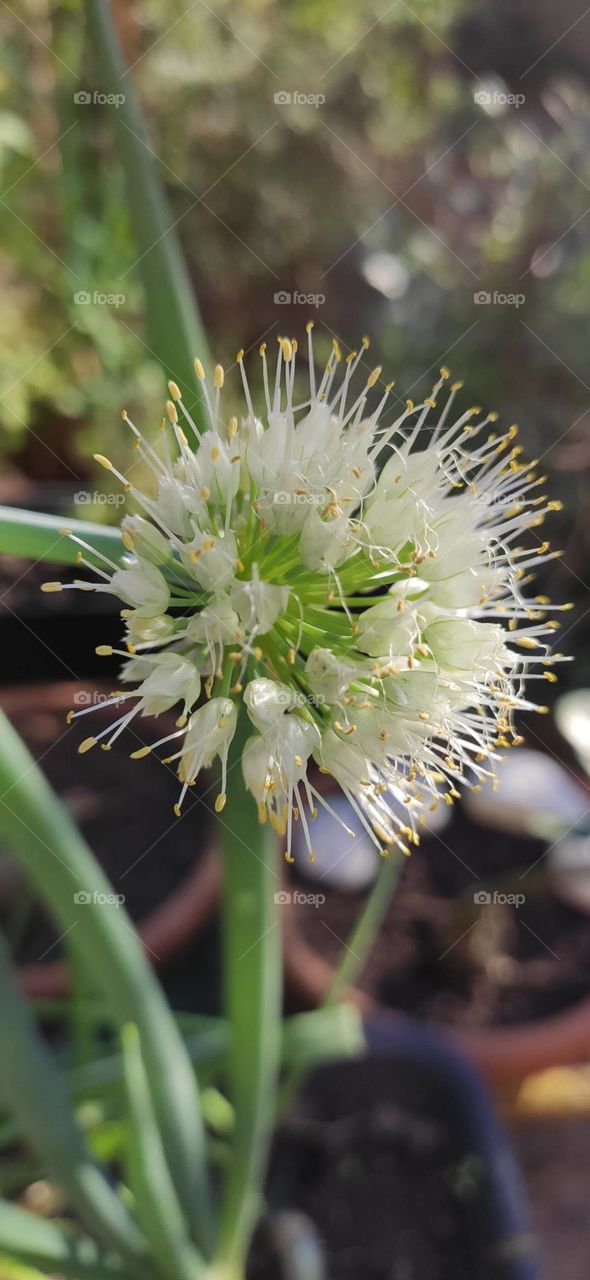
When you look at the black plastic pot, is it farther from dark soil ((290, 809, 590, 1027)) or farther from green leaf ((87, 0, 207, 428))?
green leaf ((87, 0, 207, 428))

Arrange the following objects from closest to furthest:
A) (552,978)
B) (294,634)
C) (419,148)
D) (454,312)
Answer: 1. (294,634)
2. (552,978)
3. (454,312)
4. (419,148)

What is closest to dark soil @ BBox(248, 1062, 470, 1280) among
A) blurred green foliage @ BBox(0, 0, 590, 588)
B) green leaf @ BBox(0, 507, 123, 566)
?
green leaf @ BBox(0, 507, 123, 566)

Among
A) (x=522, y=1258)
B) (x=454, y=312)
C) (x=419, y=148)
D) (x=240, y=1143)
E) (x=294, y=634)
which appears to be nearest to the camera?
(x=294, y=634)

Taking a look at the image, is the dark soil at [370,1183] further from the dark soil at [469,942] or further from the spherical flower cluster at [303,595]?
the spherical flower cluster at [303,595]

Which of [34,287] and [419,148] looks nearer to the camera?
[34,287]

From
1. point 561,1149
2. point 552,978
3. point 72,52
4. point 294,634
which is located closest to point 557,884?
point 552,978

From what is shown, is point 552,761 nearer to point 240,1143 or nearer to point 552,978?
point 552,978

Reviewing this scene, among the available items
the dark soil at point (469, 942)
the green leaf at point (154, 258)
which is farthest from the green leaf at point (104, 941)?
the dark soil at point (469, 942)
